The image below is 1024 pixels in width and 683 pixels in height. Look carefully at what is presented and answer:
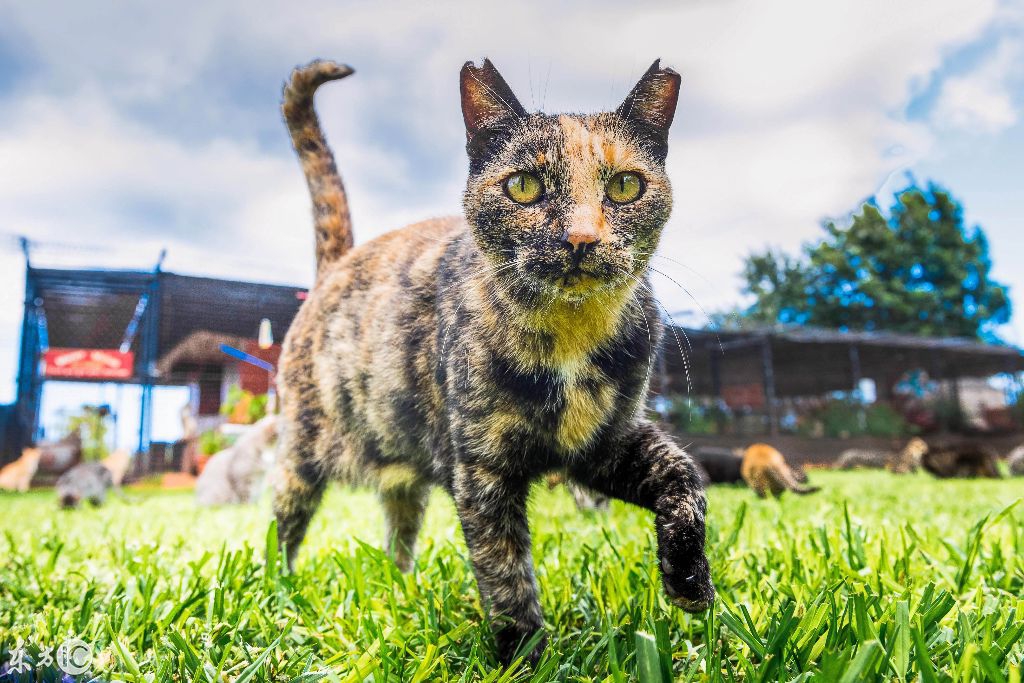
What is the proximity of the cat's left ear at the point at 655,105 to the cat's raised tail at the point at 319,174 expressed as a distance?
1.08 m

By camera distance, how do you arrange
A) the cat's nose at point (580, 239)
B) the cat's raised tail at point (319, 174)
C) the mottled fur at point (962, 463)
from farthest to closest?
the mottled fur at point (962, 463), the cat's raised tail at point (319, 174), the cat's nose at point (580, 239)

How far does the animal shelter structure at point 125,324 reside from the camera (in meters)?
2.23

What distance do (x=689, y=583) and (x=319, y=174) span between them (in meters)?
1.74

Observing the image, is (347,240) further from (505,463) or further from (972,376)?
(972,376)

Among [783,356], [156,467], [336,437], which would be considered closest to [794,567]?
[336,437]

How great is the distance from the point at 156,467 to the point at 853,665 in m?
5.01

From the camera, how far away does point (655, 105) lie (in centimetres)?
144

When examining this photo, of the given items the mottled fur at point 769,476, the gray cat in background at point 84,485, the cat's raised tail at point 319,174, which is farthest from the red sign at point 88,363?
the mottled fur at point 769,476

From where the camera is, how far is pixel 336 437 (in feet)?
6.91

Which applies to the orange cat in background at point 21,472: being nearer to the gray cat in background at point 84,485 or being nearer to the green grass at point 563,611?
the gray cat in background at point 84,485

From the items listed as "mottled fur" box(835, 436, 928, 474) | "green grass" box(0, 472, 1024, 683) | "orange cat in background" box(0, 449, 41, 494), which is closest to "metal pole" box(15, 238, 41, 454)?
"green grass" box(0, 472, 1024, 683)

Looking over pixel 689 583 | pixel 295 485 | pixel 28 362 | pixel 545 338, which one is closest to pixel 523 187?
pixel 545 338

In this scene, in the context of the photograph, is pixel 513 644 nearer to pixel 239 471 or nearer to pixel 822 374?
pixel 239 471

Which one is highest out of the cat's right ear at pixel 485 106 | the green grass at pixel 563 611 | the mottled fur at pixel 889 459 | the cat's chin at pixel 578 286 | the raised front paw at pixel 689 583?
the cat's right ear at pixel 485 106
